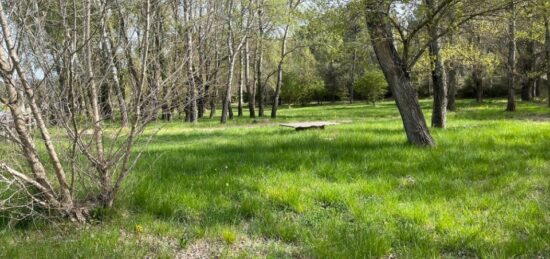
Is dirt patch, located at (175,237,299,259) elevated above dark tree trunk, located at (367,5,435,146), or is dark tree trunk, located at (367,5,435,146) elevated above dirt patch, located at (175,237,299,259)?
dark tree trunk, located at (367,5,435,146)

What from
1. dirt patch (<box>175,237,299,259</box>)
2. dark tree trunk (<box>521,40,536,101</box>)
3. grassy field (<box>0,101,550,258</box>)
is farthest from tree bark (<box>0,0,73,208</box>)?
dark tree trunk (<box>521,40,536,101</box>)

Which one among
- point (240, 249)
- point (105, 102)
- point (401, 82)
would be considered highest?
point (401, 82)

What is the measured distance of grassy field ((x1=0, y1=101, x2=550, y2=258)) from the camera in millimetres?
3711

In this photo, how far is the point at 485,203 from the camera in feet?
15.5

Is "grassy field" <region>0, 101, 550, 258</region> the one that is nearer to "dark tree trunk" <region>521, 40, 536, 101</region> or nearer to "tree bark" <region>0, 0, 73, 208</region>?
"tree bark" <region>0, 0, 73, 208</region>

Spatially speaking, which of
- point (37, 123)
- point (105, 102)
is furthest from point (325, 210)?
point (37, 123)

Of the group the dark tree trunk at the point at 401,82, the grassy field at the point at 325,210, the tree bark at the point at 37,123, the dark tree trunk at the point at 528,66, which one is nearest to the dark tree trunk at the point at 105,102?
the tree bark at the point at 37,123

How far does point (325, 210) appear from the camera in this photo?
15.6 ft

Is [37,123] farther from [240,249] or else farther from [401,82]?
[401,82]

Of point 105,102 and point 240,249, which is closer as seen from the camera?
point 240,249

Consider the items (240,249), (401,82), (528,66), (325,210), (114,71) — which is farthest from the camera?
(528,66)

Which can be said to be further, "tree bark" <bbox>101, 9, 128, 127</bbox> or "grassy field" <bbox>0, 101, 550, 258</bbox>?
"tree bark" <bbox>101, 9, 128, 127</bbox>

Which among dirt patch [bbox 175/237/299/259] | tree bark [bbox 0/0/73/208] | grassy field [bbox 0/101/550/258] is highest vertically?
tree bark [bbox 0/0/73/208]

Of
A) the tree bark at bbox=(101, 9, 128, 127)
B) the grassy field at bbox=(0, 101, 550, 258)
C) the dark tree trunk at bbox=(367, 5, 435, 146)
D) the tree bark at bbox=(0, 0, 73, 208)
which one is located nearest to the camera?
the tree bark at bbox=(0, 0, 73, 208)
